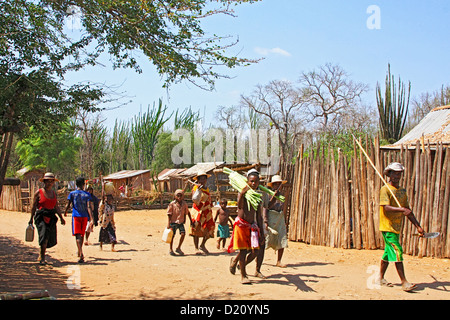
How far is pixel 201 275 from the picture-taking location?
7.23m

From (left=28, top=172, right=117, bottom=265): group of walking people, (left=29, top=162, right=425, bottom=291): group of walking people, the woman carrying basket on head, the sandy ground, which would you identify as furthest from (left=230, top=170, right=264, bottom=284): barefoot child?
(left=28, top=172, right=117, bottom=265): group of walking people

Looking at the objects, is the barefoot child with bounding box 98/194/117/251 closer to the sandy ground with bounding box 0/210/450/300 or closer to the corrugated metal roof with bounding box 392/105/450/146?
the sandy ground with bounding box 0/210/450/300

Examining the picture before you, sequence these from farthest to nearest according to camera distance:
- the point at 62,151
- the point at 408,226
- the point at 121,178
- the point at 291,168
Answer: the point at 62,151 → the point at 121,178 → the point at 291,168 → the point at 408,226

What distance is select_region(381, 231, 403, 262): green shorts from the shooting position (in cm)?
605

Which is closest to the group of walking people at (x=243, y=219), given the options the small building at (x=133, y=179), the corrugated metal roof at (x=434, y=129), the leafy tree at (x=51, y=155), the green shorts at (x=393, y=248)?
the green shorts at (x=393, y=248)

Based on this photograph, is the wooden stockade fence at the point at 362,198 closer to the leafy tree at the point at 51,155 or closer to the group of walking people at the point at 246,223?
the group of walking people at the point at 246,223

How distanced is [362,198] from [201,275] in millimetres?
4102

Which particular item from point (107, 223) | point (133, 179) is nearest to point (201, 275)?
point (107, 223)

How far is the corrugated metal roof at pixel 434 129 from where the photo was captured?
1052 centimetres

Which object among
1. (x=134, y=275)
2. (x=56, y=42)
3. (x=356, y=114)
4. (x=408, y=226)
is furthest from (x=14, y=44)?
(x=356, y=114)

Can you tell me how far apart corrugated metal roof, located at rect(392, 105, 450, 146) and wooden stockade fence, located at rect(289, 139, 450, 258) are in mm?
947

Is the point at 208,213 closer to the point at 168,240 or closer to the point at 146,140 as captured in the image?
the point at 168,240

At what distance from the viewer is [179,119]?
5241 centimetres

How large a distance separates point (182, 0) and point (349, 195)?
5694 mm
